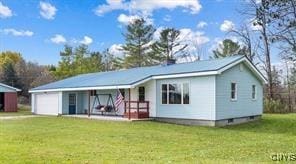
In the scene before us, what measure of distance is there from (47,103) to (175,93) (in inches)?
578

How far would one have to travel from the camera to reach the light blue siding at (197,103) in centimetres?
2109

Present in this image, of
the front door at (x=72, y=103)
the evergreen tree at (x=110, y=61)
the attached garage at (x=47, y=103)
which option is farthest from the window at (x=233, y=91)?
the evergreen tree at (x=110, y=61)

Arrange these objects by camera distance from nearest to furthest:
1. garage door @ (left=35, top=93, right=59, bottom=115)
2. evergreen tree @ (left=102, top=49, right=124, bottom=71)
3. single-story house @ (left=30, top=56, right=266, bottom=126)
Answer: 1. single-story house @ (left=30, top=56, right=266, bottom=126)
2. garage door @ (left=35, top=93, right=59, bottom=115)
3. evergreen tree @ (left=102, top=49, right=124, bottom=71)

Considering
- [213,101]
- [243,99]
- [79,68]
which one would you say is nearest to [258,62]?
[243,99]

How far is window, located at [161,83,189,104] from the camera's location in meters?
22.6

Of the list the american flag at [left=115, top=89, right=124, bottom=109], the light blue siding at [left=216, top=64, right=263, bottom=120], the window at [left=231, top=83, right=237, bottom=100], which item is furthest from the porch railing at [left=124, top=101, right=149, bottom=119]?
the window at [left=231, top=83, right=237, bottom=100]

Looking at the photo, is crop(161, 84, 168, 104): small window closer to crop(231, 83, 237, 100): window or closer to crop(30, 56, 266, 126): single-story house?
crop(30, 56, 266, 126): single-story house

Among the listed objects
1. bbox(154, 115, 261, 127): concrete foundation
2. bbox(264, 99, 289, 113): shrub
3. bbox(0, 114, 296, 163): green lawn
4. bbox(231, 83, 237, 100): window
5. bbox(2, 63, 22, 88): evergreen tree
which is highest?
bbox(2, 63, 22, 88): evergreen tree

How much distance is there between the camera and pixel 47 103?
33812 mm

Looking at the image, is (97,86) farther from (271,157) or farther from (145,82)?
(271,157)

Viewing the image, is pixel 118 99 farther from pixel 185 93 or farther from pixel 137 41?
pixel 137 41

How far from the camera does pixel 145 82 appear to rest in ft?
81.4

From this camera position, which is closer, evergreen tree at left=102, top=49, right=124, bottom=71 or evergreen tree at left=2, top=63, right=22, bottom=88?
evergreen tree at left=2, top=63, right=22, bottom=88

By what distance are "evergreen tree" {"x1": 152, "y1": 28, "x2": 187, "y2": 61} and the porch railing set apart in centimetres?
2870
